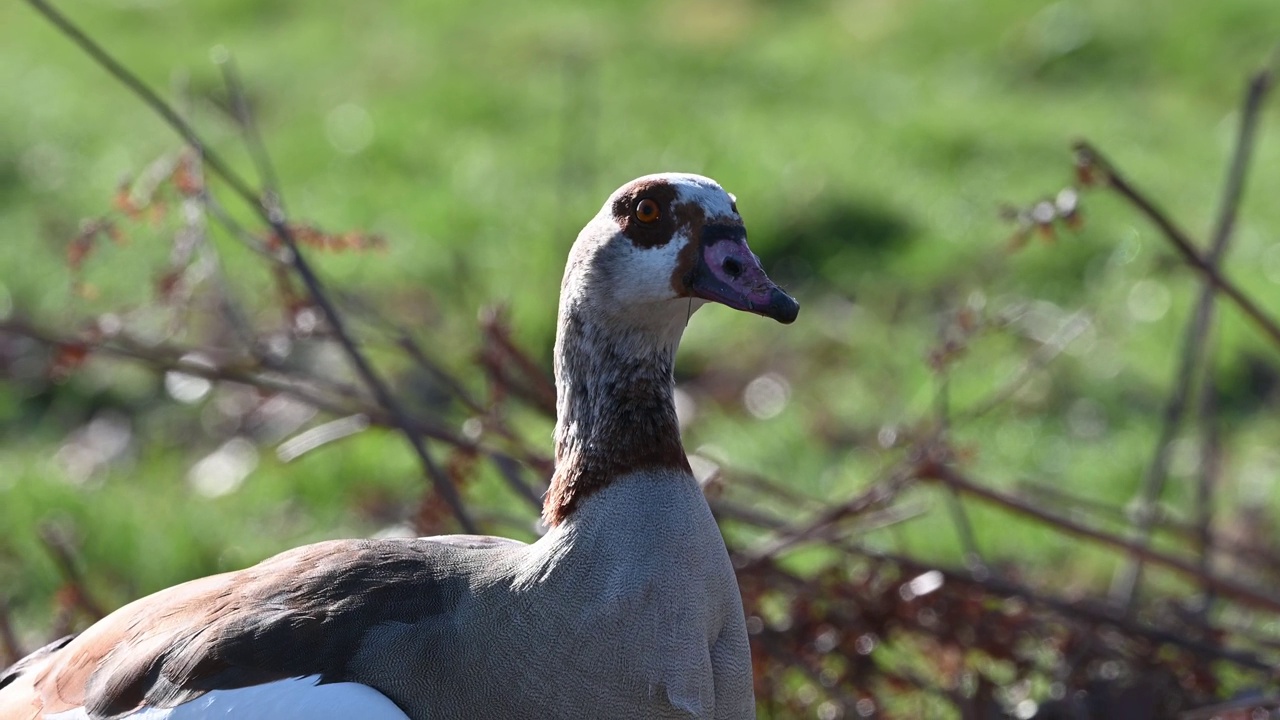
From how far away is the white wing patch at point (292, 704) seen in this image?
2.05 meters

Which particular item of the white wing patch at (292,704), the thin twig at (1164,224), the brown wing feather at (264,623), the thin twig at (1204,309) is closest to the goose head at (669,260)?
the brown wing feather at (264,623)

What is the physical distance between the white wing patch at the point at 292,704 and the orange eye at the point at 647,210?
29.5 inches

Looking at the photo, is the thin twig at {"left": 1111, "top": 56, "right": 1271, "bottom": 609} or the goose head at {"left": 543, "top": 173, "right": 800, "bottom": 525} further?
the thin twig at {"left": 1111, "top": 56, "right": 1271, "bottom": 609}

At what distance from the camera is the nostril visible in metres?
2.08

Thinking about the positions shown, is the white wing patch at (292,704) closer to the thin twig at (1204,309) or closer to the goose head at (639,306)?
the goose head at (639,306)

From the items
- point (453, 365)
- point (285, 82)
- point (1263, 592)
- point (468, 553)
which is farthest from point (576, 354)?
point (285, 82)

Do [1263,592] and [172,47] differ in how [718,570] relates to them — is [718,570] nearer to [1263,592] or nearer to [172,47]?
[1263,592]

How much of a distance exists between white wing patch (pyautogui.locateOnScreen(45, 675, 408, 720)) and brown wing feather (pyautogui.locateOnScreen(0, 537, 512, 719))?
0.02 m

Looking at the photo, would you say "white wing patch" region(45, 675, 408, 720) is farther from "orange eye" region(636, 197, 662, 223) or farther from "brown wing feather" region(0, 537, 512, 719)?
"orange eye" region(636, 197, 662, 223)

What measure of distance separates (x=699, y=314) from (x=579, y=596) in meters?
3.17

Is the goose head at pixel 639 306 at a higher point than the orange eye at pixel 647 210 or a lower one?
lower

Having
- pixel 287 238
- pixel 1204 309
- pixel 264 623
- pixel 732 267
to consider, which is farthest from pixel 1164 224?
pixel 264 623

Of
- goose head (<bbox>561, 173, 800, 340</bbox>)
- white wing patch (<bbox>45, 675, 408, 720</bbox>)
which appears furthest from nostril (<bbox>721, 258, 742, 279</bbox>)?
white wing patch (<bbox>45, 675, 408, 720</bbox>)

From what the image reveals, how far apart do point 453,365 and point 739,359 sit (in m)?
0.94
